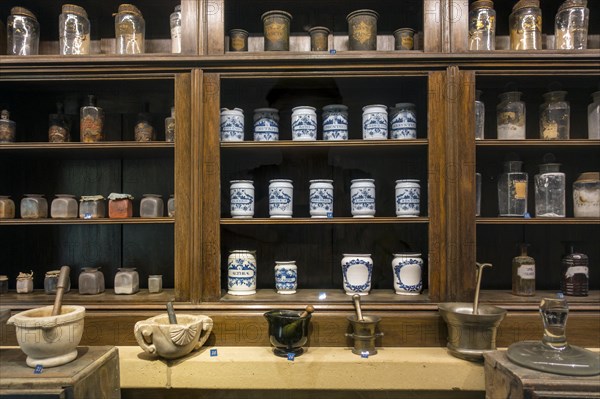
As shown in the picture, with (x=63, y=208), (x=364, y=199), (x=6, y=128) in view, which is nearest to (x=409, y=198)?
(x=364, y=199)

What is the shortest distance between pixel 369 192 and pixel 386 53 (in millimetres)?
612

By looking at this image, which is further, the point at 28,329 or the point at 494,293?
the point at 494,293

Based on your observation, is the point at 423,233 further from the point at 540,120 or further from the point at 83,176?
the point at 83,176

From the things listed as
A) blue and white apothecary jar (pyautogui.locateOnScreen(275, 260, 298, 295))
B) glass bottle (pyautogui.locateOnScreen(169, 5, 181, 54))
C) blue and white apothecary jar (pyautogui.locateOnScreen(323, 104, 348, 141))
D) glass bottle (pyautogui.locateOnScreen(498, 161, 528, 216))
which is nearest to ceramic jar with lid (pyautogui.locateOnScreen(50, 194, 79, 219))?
glass bottle (pyautogui.locateOnScreen(169, 5, 181, 54))

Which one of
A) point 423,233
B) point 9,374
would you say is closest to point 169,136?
point 9,374

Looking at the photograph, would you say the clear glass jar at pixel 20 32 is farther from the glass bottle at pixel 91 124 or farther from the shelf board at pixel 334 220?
the shelf board at pixel 334 220

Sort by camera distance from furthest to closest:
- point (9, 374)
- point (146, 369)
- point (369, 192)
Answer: point (369, 192) < point (146, 369) < point (9, 374)

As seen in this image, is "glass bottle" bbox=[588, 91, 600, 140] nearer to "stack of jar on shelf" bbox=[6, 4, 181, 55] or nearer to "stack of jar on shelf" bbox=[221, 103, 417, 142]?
"stack of jar on shelf" bbox=[221, 103, 417, 142]

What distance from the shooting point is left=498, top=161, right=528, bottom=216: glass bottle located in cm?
193

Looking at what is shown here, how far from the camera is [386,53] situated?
1.81m

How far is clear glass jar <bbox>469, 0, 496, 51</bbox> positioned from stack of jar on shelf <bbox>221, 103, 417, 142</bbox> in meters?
0.40

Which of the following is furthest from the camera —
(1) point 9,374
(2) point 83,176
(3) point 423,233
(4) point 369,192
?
(2) point 83,176

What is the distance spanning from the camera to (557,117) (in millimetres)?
1928

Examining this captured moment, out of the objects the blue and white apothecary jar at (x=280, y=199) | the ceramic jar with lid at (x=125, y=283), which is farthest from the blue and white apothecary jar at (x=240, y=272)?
the ceramic jar with lid at (x=125, y=283)
